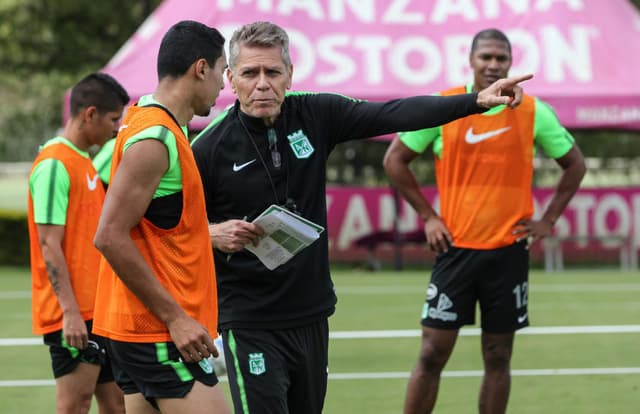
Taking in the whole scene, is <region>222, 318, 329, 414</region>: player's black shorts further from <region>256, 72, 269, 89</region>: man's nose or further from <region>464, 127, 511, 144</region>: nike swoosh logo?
<region>464, 127, 511, 144</region>: nike swoosh logo

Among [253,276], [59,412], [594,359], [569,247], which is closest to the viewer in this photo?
[253,276]

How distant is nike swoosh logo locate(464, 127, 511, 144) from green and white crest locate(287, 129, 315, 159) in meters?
1.89

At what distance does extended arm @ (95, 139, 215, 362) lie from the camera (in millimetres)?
3664

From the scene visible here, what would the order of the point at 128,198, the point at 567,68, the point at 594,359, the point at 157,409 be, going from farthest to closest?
1. the point at 567,68
2. the point at 594,359
3. the point at 157,409
4. the point at 128,198

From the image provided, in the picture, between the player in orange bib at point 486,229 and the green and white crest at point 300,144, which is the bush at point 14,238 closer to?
the player in orange bib at point 486,229

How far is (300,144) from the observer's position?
182 inches

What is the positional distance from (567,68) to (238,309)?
1300 cm

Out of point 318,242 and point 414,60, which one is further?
point 414,60

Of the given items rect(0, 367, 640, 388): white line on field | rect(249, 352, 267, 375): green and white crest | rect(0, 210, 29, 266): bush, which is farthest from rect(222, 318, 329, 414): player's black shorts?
rect(0, 210, 29, 266): bush

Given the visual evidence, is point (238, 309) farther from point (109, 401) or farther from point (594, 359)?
point (594, 359)

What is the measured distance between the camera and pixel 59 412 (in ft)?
17.9

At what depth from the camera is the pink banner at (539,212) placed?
18.6 m

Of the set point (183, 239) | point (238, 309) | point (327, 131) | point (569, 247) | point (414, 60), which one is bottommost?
point (569, 247)

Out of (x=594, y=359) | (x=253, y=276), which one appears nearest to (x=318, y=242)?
(x=253, y=276)
